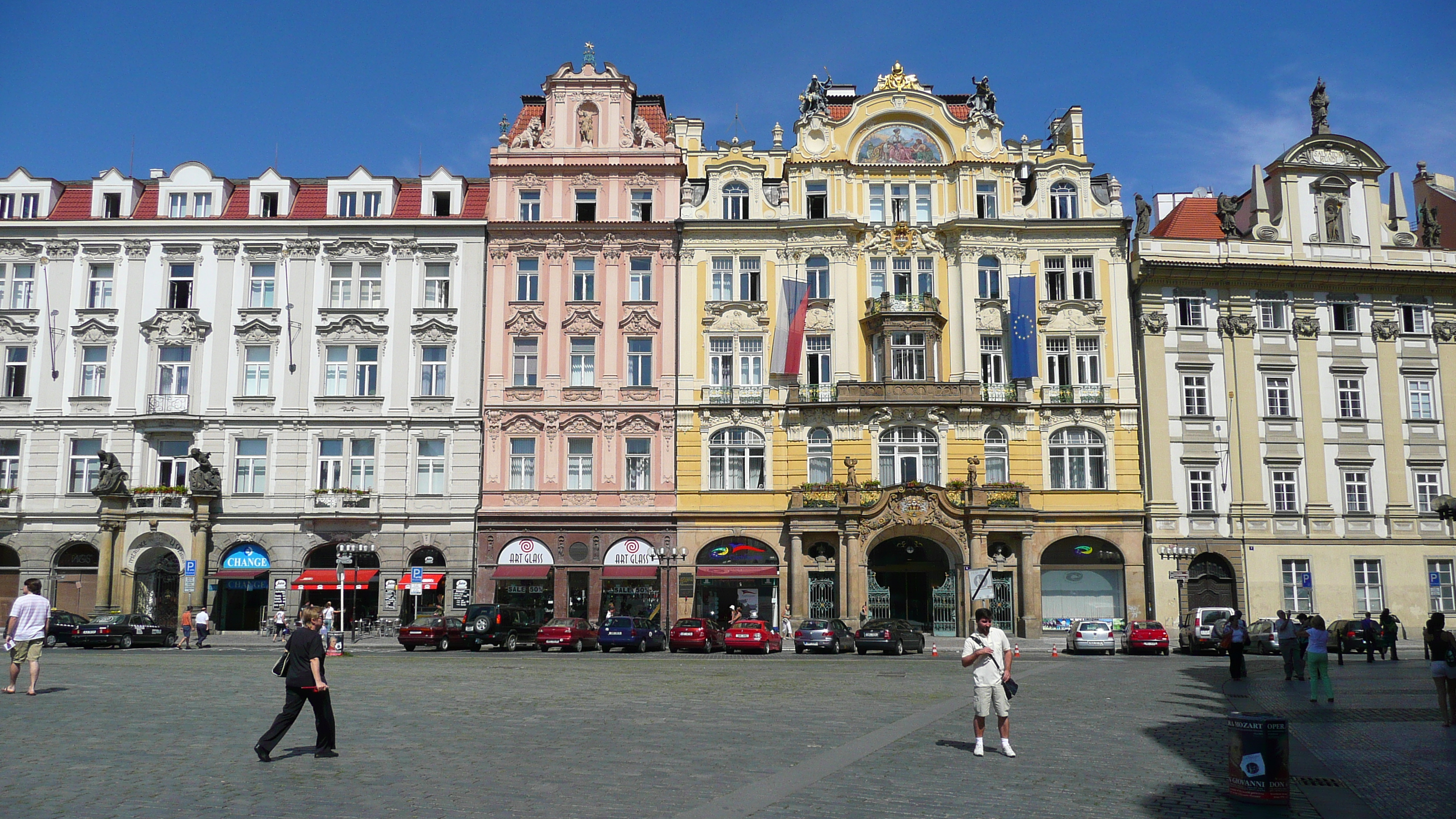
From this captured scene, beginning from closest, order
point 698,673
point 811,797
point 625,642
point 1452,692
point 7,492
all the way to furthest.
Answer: point 811,797, point 1452,692, point 698,673, point 625,642, point 7,492

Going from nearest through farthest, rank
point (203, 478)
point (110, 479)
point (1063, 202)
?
point (110, 479) → point (203, 478) → point (1063, 202)

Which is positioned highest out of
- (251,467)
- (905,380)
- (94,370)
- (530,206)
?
(530,206)

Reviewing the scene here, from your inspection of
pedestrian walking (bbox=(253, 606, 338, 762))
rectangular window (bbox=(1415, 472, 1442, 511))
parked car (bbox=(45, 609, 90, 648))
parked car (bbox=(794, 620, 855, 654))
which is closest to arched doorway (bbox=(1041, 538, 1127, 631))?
parked car (bbox=(794, 620, 855, 654))

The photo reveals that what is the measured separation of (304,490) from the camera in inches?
2153

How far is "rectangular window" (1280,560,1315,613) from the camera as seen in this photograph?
54.3 meters

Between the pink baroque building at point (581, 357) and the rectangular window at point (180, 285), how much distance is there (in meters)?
14.1

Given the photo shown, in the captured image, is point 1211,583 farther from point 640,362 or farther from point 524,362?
point 524,362

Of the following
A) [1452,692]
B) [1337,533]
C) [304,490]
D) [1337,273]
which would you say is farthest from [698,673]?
[1337,273]

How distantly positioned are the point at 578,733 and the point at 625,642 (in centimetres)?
2710

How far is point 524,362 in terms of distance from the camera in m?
56.2

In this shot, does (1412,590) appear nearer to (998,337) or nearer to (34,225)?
(998,337)

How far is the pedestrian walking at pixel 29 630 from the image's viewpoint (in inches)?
843

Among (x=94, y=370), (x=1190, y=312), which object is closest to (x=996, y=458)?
(x=1190, y=312)

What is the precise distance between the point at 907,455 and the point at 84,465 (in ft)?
123
